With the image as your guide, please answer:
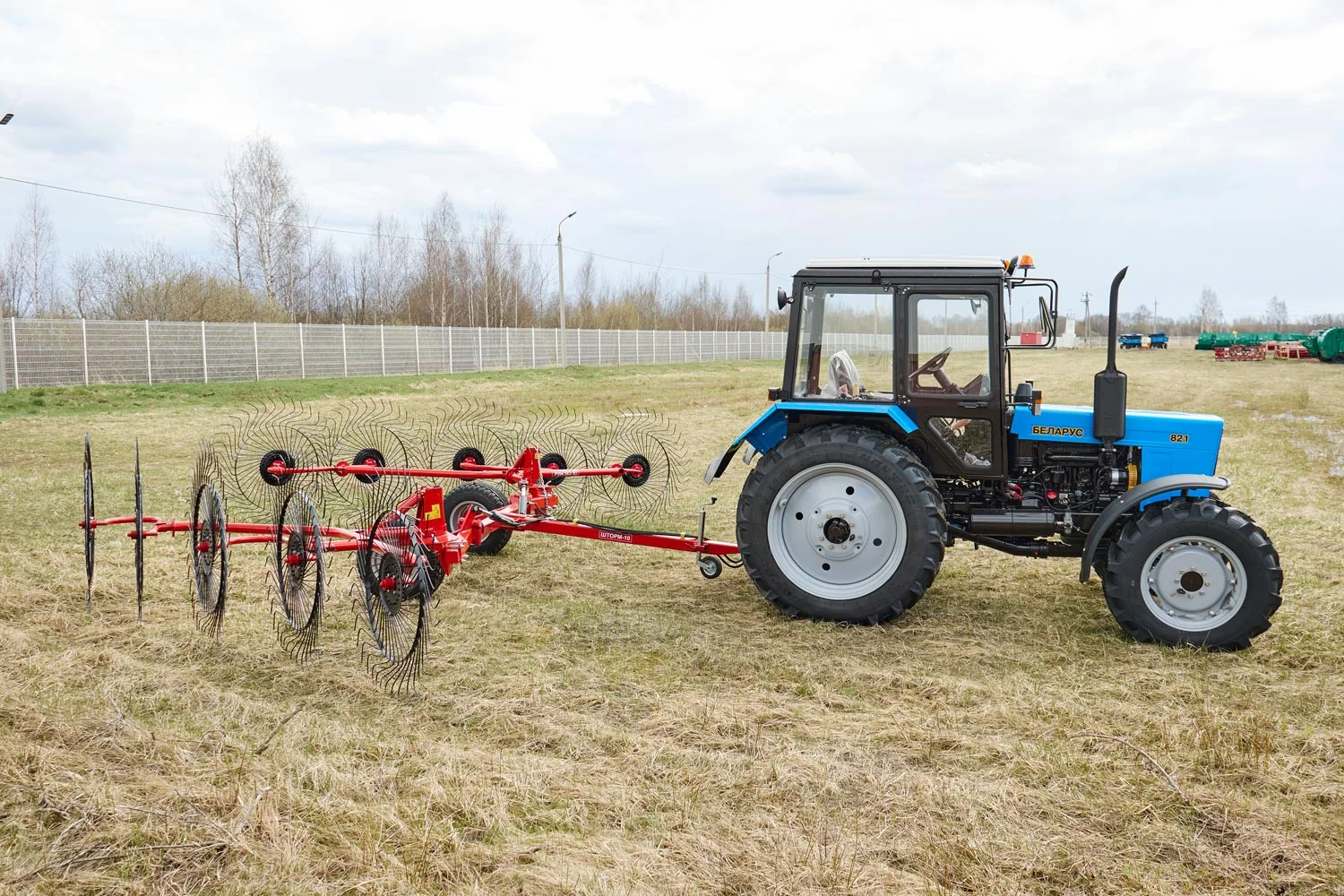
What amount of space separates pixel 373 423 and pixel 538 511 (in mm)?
2429

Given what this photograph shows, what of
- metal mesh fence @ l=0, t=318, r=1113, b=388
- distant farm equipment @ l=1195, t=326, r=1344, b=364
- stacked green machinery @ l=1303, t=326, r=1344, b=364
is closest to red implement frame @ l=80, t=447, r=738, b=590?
metal mesh fence @ l=0, t=318, r=1113, b=388

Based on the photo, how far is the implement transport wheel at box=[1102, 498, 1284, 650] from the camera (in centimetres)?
498

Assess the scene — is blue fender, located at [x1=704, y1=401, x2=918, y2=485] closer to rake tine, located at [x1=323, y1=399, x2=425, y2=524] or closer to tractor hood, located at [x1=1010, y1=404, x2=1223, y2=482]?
tractor hood, located at [x1=1010, y1=404, x2=1223, y2=482]

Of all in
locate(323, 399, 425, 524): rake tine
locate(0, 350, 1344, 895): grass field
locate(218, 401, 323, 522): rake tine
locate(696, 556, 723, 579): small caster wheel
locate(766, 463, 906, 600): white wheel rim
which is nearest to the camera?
locate(0, 350, 1344, 895): grass field

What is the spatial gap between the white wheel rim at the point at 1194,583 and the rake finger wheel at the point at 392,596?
3.62 metres

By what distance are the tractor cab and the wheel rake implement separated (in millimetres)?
1200

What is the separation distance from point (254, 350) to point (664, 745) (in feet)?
80.5

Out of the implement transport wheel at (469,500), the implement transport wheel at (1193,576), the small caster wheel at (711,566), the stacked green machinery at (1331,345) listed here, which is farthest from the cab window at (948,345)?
the stacked green machinery at (1331,345)

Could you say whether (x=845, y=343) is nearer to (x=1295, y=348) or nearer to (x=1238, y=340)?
(x=1295, y=348)

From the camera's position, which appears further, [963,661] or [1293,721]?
[963,661]

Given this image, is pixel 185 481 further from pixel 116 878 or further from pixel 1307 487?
pixel 1307 487

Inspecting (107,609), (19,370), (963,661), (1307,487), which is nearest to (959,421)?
(963,661)

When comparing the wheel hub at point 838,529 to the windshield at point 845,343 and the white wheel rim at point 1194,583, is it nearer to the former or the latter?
the windshield at point 845,343

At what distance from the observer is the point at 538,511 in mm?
6531
